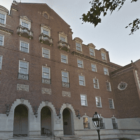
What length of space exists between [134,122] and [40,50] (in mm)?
18938

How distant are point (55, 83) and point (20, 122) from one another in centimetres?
688

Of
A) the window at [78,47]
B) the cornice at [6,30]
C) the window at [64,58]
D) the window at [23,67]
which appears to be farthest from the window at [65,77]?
the cornice at [6,30]

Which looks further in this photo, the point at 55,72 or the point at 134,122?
the point at 134,122

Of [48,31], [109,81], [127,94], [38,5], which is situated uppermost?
[38,5]

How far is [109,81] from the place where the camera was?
3053 centimetres

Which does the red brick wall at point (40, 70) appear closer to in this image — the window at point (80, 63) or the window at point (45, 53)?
the window at point (45, 53)

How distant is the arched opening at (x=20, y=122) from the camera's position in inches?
771

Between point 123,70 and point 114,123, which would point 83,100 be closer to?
point 114,123

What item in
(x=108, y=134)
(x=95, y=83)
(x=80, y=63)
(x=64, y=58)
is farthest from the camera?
(x=95, y=83)

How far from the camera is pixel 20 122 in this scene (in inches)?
794

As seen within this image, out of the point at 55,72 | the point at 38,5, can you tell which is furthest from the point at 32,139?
the point at 38,5

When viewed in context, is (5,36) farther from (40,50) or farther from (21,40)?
(40,50)

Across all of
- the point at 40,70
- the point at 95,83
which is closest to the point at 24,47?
the point at 40,70

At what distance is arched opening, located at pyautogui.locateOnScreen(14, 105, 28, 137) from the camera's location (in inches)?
771
